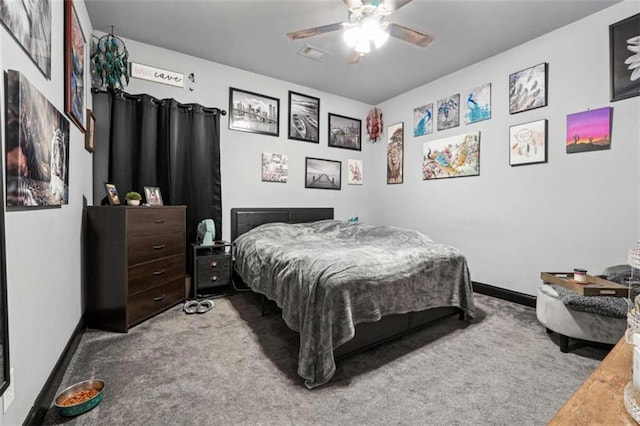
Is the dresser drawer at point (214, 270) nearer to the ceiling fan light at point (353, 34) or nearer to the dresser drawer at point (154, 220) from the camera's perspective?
the dresser drawer at point (154, 220)

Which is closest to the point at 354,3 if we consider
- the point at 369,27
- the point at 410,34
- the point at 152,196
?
the point at 369,27

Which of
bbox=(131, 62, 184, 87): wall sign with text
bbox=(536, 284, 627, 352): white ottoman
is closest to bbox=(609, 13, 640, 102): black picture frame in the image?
bbox=(536, 284, 627, 352): white ottoman

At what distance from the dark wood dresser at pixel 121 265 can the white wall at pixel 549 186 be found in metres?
3.67

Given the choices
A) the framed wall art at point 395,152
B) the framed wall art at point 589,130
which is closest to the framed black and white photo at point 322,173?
the framed wall art at point 395,152

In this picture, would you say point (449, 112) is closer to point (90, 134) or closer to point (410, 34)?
point (410, 34)

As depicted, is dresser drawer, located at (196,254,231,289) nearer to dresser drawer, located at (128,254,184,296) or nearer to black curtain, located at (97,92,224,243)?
dresser drawer, located at (128,254,184,296)

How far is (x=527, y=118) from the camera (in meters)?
3.23

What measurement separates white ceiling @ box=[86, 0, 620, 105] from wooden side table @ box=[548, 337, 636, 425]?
2.93 meters

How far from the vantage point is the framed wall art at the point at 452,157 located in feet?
12.3

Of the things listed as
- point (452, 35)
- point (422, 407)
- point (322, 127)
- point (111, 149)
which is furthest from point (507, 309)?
point (111, 149)

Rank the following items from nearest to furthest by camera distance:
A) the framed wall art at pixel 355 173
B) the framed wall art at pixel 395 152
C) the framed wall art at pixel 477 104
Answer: the framed wall art at pixel 477 104, the framed wall art at pixel 395 152, the framed wall art at pixel 355 173

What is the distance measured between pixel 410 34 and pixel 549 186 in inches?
85.6

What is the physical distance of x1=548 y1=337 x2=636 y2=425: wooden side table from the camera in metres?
0.67

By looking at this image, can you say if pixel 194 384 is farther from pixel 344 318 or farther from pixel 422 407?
pixel 422 407
